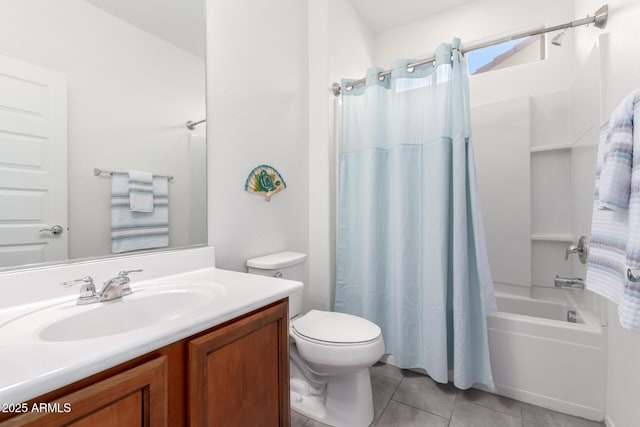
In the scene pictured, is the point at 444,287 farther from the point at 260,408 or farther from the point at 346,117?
the point at 346,117

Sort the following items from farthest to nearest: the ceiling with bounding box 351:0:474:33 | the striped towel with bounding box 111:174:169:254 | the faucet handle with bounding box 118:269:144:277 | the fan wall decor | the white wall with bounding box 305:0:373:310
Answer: the ceiling with bounding box 351:0:474:33 → the white wall with bounding box 305:0:373:310 → the fan wall decor → the striped towel with bounding box 111:174:169:254 → the faucet handle with bounding box 118:269:144:277

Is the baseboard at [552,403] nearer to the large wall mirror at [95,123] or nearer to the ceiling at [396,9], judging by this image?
the large wall mirror at [95,123]

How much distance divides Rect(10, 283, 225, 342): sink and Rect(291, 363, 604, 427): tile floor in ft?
3.03

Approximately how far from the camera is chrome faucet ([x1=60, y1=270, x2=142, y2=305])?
0.86m

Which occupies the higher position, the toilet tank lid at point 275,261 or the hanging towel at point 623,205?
the hanging towel at point 623,205

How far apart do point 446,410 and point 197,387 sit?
1350mm

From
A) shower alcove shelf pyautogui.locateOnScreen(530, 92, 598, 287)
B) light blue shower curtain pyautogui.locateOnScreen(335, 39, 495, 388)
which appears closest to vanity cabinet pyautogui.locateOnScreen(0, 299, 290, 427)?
light blue shower curtain pyautogui.locateOnScreen(335, 39, 495, 388)

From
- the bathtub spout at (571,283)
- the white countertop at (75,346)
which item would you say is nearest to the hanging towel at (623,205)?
the bathtub spout at (571,283)

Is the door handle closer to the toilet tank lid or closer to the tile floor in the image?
the toilet tank lid

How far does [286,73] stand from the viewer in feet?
6.12

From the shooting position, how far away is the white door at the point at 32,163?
82 centimetres

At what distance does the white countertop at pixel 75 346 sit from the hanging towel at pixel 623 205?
39.3 inches

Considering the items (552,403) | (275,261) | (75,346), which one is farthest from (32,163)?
(552,403)

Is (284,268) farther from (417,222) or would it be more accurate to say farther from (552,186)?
(552,186)
